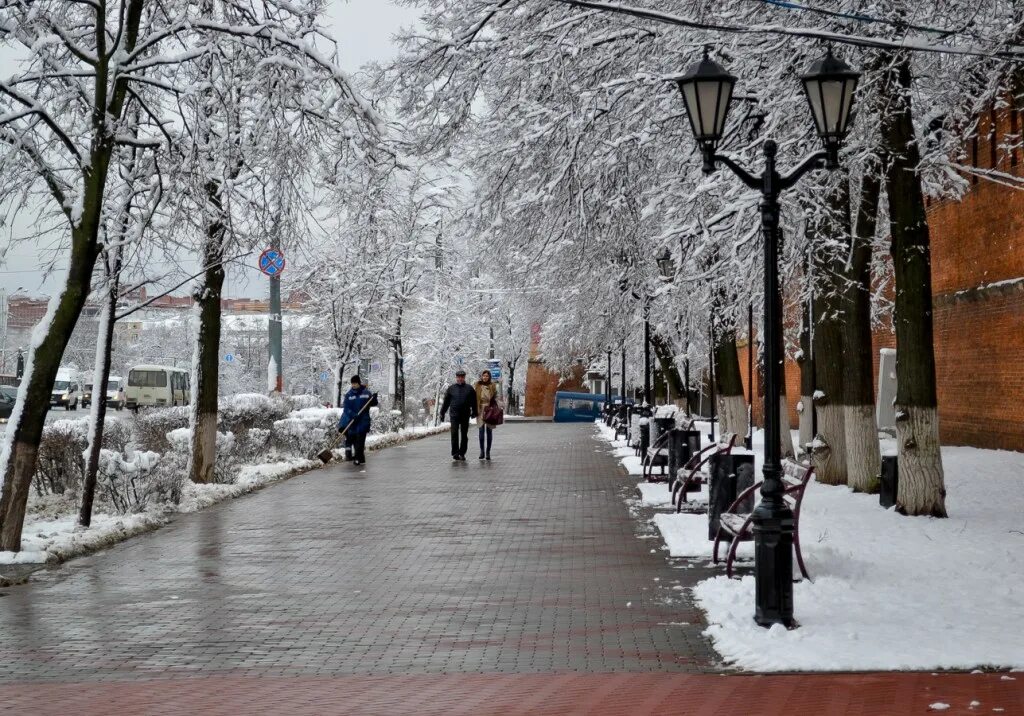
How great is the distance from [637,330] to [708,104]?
1221 inches

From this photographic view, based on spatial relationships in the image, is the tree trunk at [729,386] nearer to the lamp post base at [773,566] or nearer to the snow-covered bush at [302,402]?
the snow-covered bush at [302,402]

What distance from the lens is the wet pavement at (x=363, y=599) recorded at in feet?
25.2

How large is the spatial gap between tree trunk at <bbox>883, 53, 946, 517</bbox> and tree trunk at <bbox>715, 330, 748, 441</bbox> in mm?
10334

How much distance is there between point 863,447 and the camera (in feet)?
54.6

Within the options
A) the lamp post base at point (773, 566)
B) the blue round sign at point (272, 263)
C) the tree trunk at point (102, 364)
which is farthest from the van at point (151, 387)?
the lamp post base at point (773, 566)

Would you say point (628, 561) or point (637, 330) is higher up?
point (637, 330)

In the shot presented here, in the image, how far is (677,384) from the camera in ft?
146

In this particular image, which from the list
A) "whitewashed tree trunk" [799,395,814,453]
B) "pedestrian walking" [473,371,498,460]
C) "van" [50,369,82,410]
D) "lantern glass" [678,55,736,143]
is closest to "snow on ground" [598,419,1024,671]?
"lantern glass" [678,55,736,143]

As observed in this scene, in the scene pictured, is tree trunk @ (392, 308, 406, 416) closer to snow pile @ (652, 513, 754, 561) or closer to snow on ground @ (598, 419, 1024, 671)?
snow pile @ (652, 513, 754, 561)

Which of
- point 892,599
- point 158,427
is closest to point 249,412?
point 158,427

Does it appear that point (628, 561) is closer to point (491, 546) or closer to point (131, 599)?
point (491, 546)

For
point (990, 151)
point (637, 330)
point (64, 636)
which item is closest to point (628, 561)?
point (64, 636)

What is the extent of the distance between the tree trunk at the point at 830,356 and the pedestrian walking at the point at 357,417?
9678 mm

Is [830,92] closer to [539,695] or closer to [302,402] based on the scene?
[539,695]
